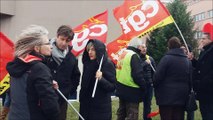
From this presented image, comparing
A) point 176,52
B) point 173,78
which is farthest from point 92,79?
point 176,52

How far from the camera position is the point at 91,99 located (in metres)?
4.97

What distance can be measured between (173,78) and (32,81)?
9.27 ft

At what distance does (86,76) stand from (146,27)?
2.46m

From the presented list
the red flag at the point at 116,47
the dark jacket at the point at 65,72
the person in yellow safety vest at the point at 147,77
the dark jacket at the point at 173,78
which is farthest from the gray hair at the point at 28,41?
the red flag at the point at 116,47

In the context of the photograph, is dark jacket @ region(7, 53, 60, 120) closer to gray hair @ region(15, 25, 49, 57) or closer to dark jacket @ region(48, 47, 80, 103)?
gray hair @ region(15, 25, 49, 57)

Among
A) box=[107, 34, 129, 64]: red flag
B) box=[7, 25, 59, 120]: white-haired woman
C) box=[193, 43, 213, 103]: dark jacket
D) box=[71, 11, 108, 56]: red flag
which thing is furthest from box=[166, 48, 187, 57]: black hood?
box=[107, 34, 129, 64]: red flag

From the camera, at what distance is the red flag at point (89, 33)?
21.1 feet

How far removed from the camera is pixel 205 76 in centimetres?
518

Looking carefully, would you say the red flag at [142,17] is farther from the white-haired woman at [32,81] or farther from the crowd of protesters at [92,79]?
the white-haired woman at [32,81]

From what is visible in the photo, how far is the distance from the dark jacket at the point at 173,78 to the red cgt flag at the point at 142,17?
152 cm

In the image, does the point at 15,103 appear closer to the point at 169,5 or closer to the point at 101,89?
the point at 101,89

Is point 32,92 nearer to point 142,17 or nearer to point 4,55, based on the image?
point 4,55

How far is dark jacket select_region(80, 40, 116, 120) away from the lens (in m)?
4.91

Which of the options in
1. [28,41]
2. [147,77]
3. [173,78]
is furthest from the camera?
[147,77]
